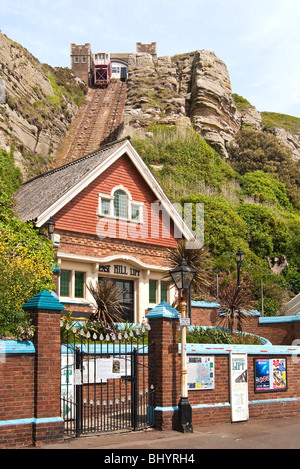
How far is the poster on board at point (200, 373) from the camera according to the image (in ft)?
43.0

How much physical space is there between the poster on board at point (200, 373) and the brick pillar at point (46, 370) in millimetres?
3637

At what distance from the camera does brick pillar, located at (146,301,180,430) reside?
40.8ft

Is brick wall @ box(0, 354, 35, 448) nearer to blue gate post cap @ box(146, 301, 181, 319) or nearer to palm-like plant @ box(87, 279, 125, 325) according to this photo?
blue gate post cap @ box(146, 301, 181, 319)

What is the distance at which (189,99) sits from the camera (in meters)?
59.6

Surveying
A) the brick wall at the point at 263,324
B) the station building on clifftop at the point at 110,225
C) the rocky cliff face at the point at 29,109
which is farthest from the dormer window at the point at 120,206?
the rocky cliff face at the point at 29,109

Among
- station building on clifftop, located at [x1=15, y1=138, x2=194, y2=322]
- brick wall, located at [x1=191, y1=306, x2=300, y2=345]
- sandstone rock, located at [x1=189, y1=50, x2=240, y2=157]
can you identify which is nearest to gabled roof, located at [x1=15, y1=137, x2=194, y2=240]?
station building on clifftop, located at [x1=15, y1=138, x2=194, y2=322]

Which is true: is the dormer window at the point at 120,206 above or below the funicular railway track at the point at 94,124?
below

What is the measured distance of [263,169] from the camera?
5231cm

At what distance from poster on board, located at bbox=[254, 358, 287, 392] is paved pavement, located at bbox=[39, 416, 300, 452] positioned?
1743 mm

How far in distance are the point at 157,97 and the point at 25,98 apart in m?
14.5

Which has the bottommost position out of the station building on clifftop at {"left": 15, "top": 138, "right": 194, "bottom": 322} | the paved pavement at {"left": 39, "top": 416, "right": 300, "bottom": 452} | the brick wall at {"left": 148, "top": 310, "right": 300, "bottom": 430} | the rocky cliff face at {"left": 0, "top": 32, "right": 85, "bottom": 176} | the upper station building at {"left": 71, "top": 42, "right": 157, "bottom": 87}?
the paved pavement at {"left": 39, "top": 416, "right": 300, "bottom": 452}

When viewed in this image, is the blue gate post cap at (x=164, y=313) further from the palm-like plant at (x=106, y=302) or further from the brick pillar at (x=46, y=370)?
the palm-like plant at (x=106, y=302)

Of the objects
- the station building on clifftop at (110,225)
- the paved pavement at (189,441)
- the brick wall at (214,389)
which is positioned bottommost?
the paved pavement at (189,441)

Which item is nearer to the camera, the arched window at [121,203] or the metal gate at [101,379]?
the metal gate at [101,379]
